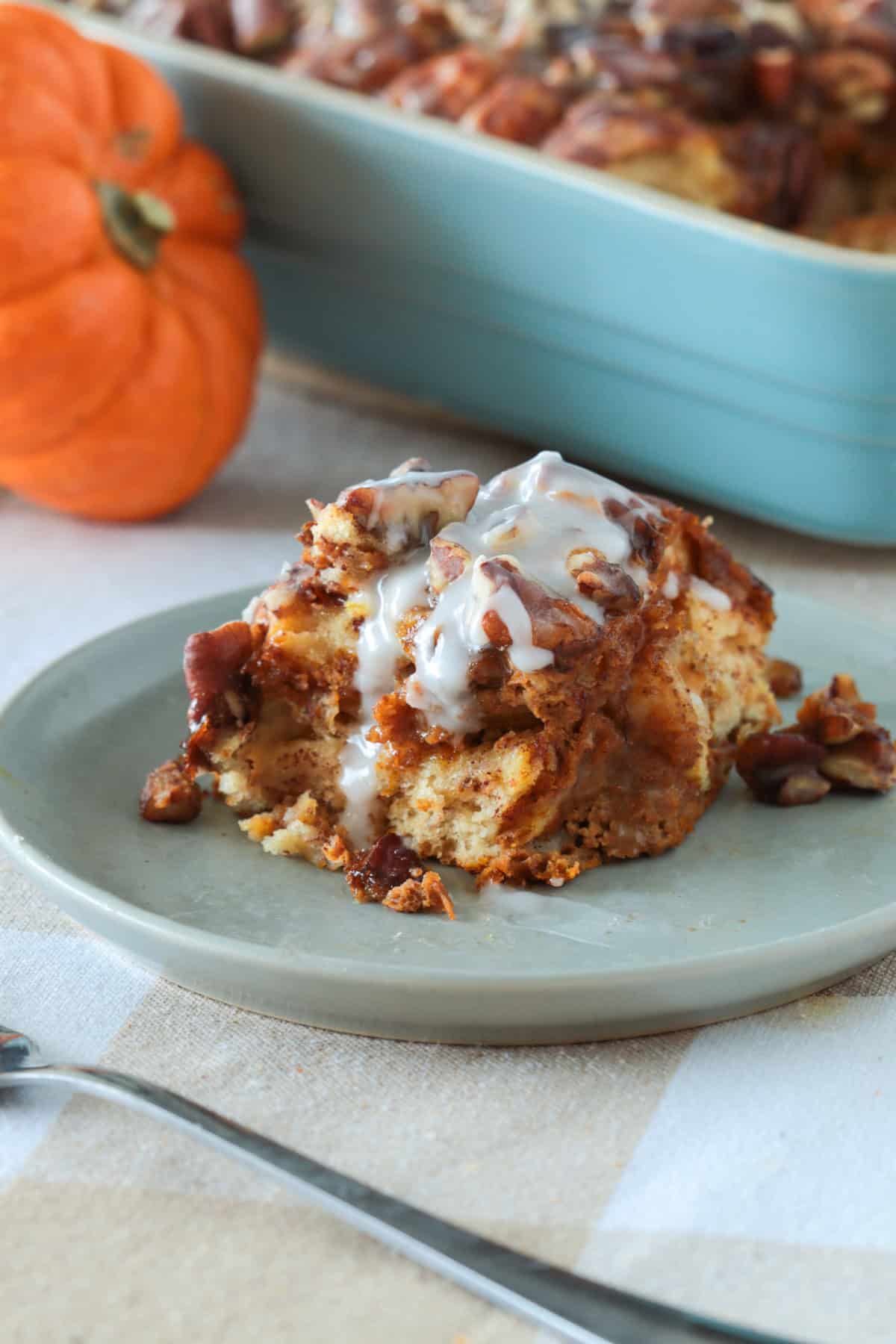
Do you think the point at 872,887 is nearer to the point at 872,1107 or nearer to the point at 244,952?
the point at 872,1107

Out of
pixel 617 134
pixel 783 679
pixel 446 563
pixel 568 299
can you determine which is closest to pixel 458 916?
pixel 446 563

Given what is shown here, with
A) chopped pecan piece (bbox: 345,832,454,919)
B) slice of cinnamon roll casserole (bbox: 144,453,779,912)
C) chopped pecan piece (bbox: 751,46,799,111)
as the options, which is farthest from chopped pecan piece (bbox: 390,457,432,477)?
chopped pecan piece (bbox: 751,46,799,111)

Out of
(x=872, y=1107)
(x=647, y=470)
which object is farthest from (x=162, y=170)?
(x=872, y=1107)

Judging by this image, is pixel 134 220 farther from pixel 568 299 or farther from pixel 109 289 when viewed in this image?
pixel 568 299

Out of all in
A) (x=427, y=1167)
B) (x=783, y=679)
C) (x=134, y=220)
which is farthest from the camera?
(x=134, y=220)

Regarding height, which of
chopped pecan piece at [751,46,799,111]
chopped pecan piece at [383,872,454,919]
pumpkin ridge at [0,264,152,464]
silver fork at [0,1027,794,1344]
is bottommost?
pumpkin ridge at [0,264,152,464]

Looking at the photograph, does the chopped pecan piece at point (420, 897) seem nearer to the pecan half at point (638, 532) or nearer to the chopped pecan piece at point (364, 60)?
the pecan half at point (638, 532)

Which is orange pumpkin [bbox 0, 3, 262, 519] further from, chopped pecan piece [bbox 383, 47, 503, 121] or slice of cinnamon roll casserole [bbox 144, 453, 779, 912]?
slice of cinnamon roll casserole [bbox 144, 453, 779, 912]
